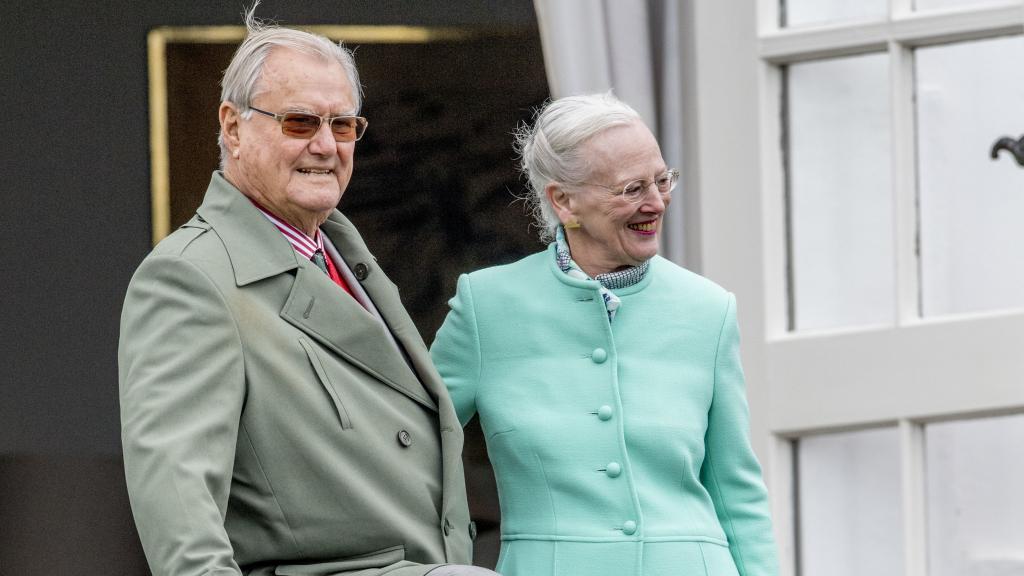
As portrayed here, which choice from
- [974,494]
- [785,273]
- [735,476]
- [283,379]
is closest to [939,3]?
[785,273]

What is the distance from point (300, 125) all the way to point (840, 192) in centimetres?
179

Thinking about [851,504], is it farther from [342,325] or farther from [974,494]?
[342,325]

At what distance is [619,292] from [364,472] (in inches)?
26.2

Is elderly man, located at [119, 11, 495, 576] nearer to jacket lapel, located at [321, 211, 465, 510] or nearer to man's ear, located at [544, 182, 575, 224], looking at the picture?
jacket lapel, located at [321, 211, 465, 510]

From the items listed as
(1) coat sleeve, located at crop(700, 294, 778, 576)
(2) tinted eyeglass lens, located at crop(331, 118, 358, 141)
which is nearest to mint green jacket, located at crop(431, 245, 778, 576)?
(1) coat sleeve, located at crop(700, 294, 778, 576)

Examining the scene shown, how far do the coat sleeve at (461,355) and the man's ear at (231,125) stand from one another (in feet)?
1.73

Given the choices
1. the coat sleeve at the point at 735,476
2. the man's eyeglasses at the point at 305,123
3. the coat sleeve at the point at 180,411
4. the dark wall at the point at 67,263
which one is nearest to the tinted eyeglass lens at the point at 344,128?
the man's eyeglasses at the point at 305,123

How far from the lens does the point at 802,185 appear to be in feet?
13.9

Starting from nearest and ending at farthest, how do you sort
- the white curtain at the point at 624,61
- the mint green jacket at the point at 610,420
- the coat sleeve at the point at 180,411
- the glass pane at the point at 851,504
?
the coat sleeve at the point at 180,411 → the mint green jacket at the point at 610,420 → the glass pane at the point at 851,504 → the white curtain at the point at 624,61

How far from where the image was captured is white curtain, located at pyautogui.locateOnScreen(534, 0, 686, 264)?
4219 millimetres

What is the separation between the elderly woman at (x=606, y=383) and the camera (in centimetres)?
300

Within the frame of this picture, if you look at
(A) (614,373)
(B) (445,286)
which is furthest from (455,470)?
(B) (445,286)

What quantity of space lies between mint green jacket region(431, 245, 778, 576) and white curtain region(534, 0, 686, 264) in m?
1.12

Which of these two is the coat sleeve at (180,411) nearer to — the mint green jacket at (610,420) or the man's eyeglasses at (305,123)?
the man's eyeglasses at (305,123)
